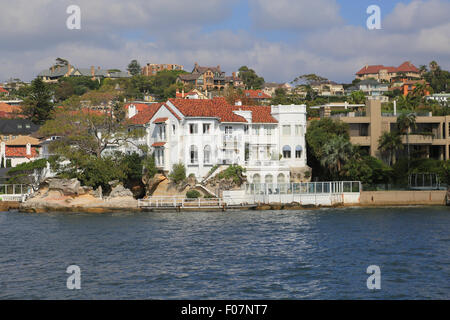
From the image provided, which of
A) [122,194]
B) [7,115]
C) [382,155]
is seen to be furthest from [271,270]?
[7,115]

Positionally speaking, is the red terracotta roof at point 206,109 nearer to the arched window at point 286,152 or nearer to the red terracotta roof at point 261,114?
the red terracotta roof at point 261,114

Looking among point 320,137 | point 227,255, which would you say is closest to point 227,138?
point 320,137

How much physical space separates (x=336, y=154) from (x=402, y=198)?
934 centimetres

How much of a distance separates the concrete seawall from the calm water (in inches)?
282

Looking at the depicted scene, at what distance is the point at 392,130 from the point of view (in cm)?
8775

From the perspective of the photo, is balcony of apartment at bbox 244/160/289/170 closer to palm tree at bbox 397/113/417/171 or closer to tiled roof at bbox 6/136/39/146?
palm tree at bbox 397/113/417/171

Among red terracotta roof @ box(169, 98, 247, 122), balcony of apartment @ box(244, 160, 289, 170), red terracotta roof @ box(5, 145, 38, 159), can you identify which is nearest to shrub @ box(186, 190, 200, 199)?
balcony of apartment @ box(244, 160, 289, 170)

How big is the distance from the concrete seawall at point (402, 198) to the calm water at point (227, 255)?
23.5ft

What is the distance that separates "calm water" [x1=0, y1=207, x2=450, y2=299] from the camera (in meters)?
35.0

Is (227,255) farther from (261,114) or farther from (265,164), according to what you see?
(261,114)

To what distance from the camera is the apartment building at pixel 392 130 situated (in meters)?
86.2

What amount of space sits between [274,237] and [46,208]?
104 feet

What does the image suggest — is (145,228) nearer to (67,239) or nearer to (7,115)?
(67,239)

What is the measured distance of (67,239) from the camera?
51344mm
